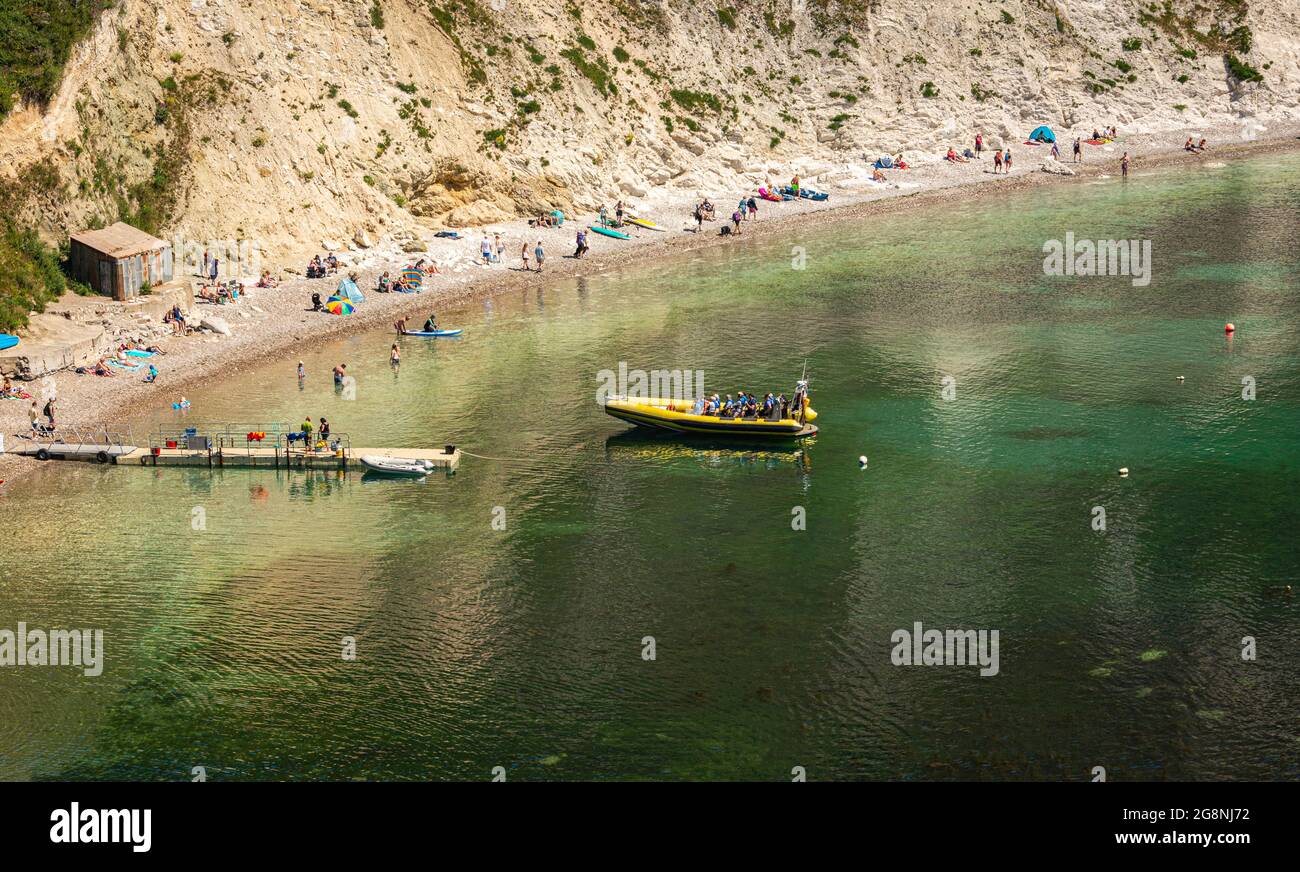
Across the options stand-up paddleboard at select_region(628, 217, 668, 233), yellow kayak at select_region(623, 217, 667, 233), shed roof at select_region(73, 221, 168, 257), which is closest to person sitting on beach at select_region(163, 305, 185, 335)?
shed roof at select_region(73, 221, 168, 257)

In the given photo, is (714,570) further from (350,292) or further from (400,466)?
(350,292)

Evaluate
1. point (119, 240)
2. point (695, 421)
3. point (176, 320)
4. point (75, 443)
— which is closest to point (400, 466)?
point (695, 421)

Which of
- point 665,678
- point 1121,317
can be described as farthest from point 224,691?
point 1121,317

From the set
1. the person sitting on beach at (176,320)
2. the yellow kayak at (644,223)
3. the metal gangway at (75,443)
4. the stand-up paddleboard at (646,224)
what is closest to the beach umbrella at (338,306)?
the person sitting on beach at (176,320)

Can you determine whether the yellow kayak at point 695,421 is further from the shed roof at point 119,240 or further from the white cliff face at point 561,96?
the white cliff face at point 561,96

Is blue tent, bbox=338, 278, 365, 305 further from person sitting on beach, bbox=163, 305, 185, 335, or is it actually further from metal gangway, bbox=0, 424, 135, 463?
metal gangway, bbox=0, 424, 135, 463
